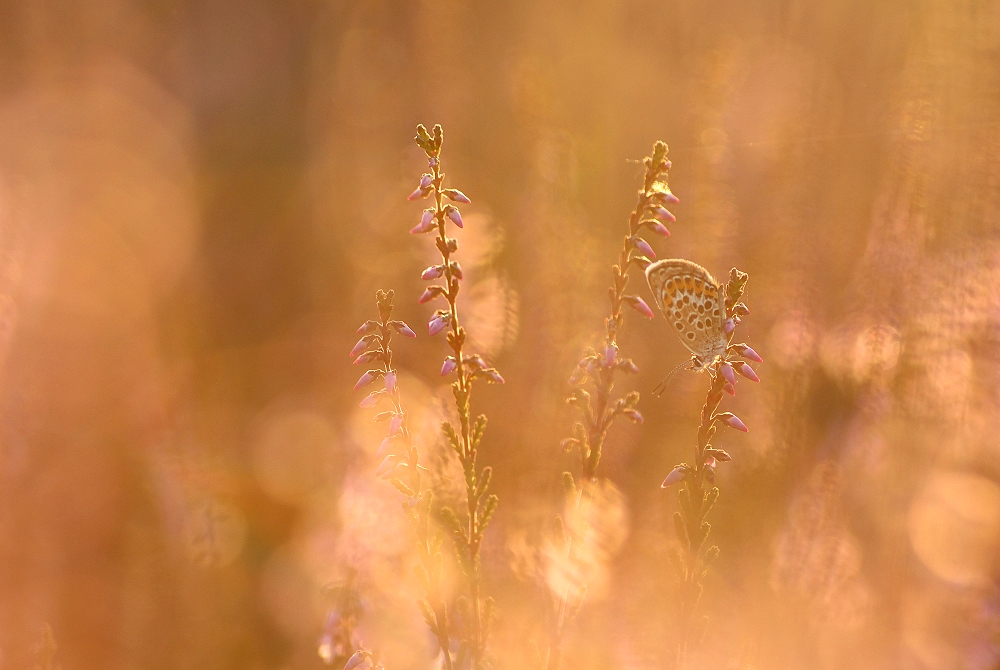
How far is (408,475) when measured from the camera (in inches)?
49.9

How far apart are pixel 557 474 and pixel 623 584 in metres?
0.62

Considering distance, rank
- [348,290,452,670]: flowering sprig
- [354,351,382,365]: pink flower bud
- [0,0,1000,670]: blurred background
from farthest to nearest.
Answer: [0,0,1000,670]: blurred background → [354,351,382,365]: pink flower bud → [348,290,452,670]: flowering sprig

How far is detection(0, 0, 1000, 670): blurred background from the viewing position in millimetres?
2625

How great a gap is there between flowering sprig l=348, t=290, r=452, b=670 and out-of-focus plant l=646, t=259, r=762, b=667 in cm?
54

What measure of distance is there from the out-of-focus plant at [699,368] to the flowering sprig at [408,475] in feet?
1.78

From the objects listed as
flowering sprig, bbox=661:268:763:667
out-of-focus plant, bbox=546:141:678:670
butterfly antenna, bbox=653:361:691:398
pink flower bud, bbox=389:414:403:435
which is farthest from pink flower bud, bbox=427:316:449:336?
flowering sprig, bbox=661:268:763:667

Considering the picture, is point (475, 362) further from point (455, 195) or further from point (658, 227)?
point (658, 227)

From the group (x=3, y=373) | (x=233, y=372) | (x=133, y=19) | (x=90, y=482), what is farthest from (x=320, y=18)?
(x=90, y=482)

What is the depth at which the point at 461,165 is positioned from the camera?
12.8ft

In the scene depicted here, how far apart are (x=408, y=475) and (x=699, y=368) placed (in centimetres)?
79

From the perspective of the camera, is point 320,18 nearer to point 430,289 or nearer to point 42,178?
point 42,178

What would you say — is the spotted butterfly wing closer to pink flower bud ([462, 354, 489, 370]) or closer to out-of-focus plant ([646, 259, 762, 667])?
out-of-focus plant ([646, 259, 762, 667])

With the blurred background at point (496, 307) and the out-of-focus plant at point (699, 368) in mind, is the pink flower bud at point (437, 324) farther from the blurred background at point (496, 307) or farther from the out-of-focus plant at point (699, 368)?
the blurred background at point (496, 307)

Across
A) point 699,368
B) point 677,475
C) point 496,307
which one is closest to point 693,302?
point 699,368
